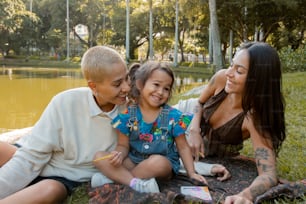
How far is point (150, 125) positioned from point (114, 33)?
30.3 metres

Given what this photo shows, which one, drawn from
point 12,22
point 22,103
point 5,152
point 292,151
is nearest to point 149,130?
point 5,152

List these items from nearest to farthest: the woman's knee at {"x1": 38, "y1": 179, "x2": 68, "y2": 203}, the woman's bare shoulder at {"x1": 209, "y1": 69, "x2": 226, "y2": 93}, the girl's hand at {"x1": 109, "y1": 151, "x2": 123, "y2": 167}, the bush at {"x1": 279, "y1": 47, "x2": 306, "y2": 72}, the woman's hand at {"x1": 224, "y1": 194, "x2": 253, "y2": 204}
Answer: the woman's hand at {"x1": 224, "y1": 194, "x2": 253, "y2": 204} → the woman's knee at {"x1": 38, "y1": 179, "x2": 68, "y2": 203} → the girl's hand at {"x1": 109, "y1": 151, "x2": 123, "y2": 167} → the woman's bare shoulder at {"x1": 209, "y1": 69, "x2": 226, "y2": 93} → the bush at {"x1": 279, "y1": 47, "x2": 306, "y2": 72}

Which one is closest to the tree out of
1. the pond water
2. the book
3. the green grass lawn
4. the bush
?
the pond water

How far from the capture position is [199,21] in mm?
20500

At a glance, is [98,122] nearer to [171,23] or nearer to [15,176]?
[15,176]

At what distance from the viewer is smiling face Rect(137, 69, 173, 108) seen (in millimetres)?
2266

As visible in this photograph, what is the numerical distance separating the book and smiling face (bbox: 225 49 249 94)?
2.15 feet

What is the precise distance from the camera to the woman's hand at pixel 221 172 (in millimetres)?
2436

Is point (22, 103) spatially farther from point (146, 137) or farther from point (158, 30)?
point (158, 30)

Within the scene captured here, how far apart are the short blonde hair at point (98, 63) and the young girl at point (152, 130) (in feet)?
0.72

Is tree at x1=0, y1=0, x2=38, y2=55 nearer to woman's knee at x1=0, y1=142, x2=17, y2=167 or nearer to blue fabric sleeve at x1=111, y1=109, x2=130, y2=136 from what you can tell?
woman's knee at x1=0, y1=142, x2=17, y2=167

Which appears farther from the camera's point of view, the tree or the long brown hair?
the tree

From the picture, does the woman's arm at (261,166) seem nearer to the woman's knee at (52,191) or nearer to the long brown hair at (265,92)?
the long brown hair at (265,92)

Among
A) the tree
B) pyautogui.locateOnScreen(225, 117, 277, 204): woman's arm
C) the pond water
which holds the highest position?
the tree
